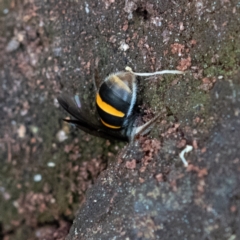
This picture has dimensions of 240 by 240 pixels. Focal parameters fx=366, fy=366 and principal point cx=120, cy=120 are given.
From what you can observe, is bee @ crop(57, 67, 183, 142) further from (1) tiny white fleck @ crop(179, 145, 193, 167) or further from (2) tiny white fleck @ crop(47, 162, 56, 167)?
(2) tiny white fleck @ crop(47, 162, 56, 167)

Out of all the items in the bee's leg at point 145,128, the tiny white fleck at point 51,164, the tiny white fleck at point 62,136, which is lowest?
the bee's leg at point 145,128

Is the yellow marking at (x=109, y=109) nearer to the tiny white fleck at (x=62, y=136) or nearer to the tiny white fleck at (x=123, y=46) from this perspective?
the tiny white fleck at (x=123, y=46)

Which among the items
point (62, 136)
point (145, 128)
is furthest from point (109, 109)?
point (62, 136)

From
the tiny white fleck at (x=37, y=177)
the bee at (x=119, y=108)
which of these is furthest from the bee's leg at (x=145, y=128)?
the tiny white fleck at (x=37, y=177)

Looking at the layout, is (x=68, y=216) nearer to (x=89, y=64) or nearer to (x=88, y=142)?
(x=88, y=142)

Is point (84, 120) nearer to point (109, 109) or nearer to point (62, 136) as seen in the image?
point (109, 109)

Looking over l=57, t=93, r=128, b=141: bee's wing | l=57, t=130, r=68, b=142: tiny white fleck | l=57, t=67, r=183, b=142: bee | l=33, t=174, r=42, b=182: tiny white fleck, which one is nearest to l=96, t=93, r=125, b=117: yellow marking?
l=57, t=67, r=183, b=142: bee

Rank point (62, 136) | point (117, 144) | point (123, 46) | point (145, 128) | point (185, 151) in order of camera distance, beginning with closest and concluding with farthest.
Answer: point (185, 151)
point (145, 128)
point (123, 46)
point (117, 144)
point (62, 136)
